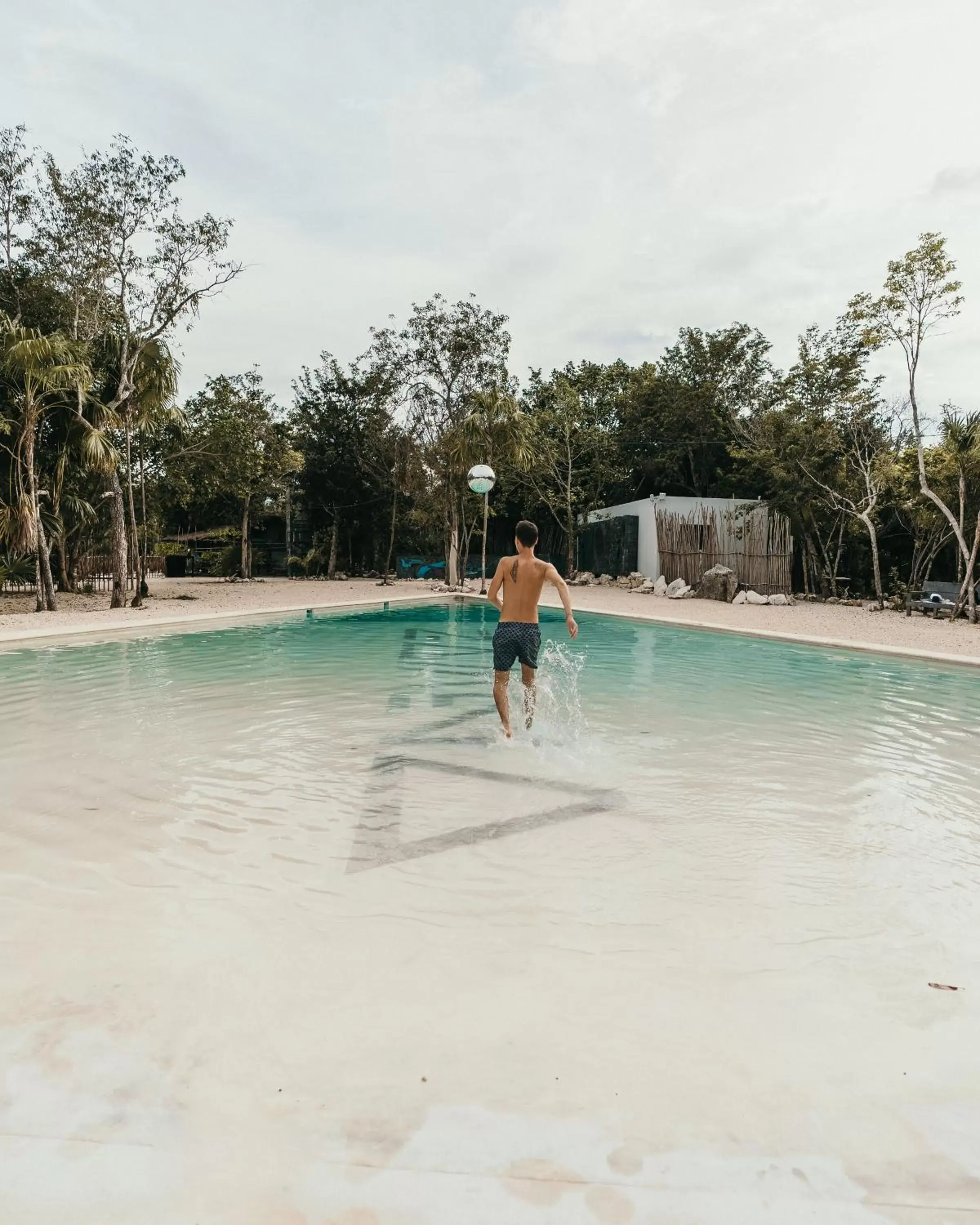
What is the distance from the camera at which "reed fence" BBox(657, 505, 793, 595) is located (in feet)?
68.9

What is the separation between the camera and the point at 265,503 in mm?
32312

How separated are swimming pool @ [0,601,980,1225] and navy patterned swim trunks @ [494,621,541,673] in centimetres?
70

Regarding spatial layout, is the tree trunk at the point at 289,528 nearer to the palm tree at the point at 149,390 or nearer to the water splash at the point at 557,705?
the palm tree at the point at 149,390

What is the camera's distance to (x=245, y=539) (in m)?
28.2

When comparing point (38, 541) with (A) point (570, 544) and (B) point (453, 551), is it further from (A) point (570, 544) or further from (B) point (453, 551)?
(A) point (570, 544)

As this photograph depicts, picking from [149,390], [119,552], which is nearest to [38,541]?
[119,552]

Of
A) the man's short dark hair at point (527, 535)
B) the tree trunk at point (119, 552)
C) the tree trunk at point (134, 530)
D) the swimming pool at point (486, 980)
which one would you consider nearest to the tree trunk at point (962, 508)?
the swimming pool at point (486, 980)

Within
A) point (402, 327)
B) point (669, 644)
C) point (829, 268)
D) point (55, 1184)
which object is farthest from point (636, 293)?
point (55, 1184)

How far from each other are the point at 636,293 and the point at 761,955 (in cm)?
2245

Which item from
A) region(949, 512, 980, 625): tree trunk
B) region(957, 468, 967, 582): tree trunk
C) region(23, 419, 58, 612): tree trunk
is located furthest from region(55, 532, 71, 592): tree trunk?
region(949, 512, 980, 625): tree trunk

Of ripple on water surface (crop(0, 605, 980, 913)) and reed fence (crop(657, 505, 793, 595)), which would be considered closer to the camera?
ripple on water surface (crop(0, 605, 980, 913))

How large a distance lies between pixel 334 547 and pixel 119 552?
14809mm

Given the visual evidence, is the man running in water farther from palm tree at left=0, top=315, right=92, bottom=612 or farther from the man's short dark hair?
palm tree at left=0, top=315, right=92, bottom=612

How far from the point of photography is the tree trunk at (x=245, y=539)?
2792 cm
